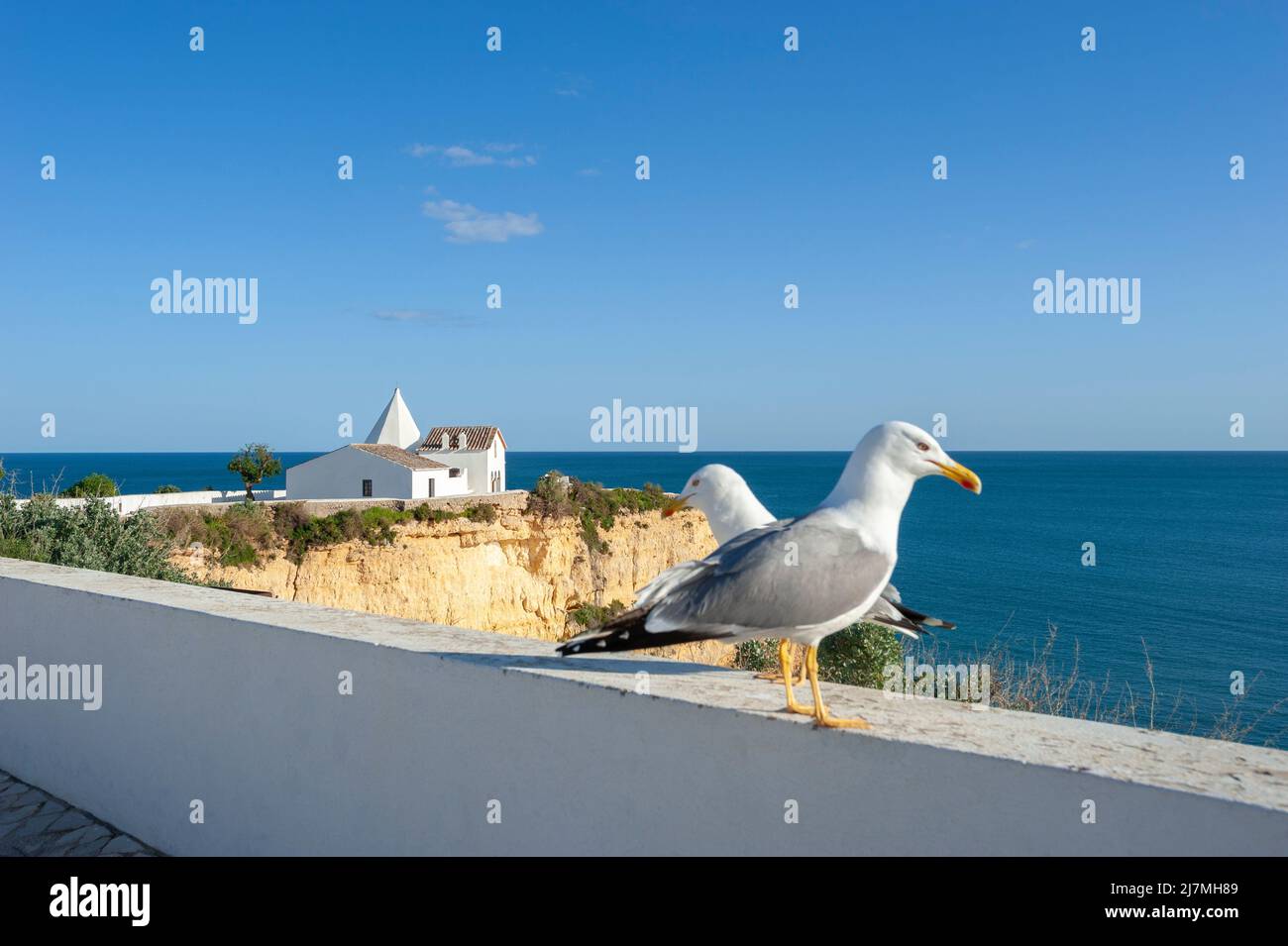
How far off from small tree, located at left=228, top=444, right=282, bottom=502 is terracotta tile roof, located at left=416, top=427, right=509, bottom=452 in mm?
8278

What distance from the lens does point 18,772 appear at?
448 centimetres

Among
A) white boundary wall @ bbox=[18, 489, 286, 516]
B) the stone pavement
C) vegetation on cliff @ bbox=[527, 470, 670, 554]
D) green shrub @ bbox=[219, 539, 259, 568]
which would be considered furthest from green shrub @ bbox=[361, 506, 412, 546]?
the stone pavement

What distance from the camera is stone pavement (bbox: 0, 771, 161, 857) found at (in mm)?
3688

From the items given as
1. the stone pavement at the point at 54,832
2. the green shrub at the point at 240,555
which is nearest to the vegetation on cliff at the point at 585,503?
the green shrub at the point at 240,555

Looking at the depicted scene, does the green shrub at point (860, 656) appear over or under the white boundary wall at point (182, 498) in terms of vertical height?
under

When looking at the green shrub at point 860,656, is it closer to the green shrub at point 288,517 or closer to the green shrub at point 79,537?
the green shrub at point 79,537

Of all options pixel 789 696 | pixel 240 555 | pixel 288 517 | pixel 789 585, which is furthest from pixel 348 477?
pixel 789 585

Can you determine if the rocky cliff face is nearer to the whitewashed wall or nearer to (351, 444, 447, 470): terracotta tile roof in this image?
the whitewashed wall

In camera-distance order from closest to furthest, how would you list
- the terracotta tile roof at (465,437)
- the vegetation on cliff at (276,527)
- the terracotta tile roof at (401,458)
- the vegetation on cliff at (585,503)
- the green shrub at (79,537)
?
1. the green shrub at (79,537)
2. the vegetation on cliff at (276,527)
3. the vegetation on cliff at (585,503)
4. the terracotta tile roof at (401,458)
5. the terracotta tile roof at (465,437)

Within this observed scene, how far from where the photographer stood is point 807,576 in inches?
79.4

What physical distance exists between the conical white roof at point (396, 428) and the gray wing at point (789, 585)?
42.5m

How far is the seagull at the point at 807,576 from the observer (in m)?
2.03
